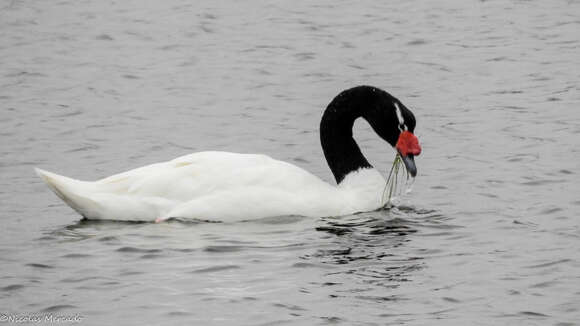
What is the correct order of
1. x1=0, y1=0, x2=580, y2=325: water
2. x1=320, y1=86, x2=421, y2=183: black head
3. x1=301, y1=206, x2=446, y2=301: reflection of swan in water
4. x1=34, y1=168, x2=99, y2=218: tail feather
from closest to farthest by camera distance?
x1=0, y1=0, x2=580, y2=325: water, x1=301, y1=206, x2=446, y2=301: reflection of swan in water, x1=34, y1=168, x2=99, y2=218: tail feather, x1=320, y1=86, x2=421, y2=183: black head

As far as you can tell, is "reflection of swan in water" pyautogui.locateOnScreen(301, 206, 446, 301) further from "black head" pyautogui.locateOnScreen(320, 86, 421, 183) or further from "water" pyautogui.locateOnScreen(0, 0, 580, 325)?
"black head" pyautogui.locateOnScreen(320, 86, 421, 183)

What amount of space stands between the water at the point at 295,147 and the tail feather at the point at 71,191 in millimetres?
187

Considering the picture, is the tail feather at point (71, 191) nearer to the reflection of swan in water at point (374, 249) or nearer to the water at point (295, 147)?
the water at point (295, 147)

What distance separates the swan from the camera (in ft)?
40.0

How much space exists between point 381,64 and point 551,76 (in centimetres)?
255

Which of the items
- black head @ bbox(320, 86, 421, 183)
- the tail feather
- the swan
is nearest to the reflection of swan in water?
the swan

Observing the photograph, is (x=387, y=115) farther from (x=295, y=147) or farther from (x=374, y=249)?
(x=295, y=147)

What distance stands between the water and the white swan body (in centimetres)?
17

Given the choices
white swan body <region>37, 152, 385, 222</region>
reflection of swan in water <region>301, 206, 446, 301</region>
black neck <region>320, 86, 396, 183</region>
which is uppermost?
black neck <region>320, 86, 396, 183</region>

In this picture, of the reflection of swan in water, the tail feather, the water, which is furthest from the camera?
the tail feather

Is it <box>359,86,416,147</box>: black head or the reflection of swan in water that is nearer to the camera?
the reflection of swan in water

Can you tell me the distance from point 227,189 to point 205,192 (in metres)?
0.21

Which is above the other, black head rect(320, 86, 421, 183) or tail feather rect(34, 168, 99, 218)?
black head rect(320, 86, 421, 183)

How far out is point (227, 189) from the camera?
40.5 feet
